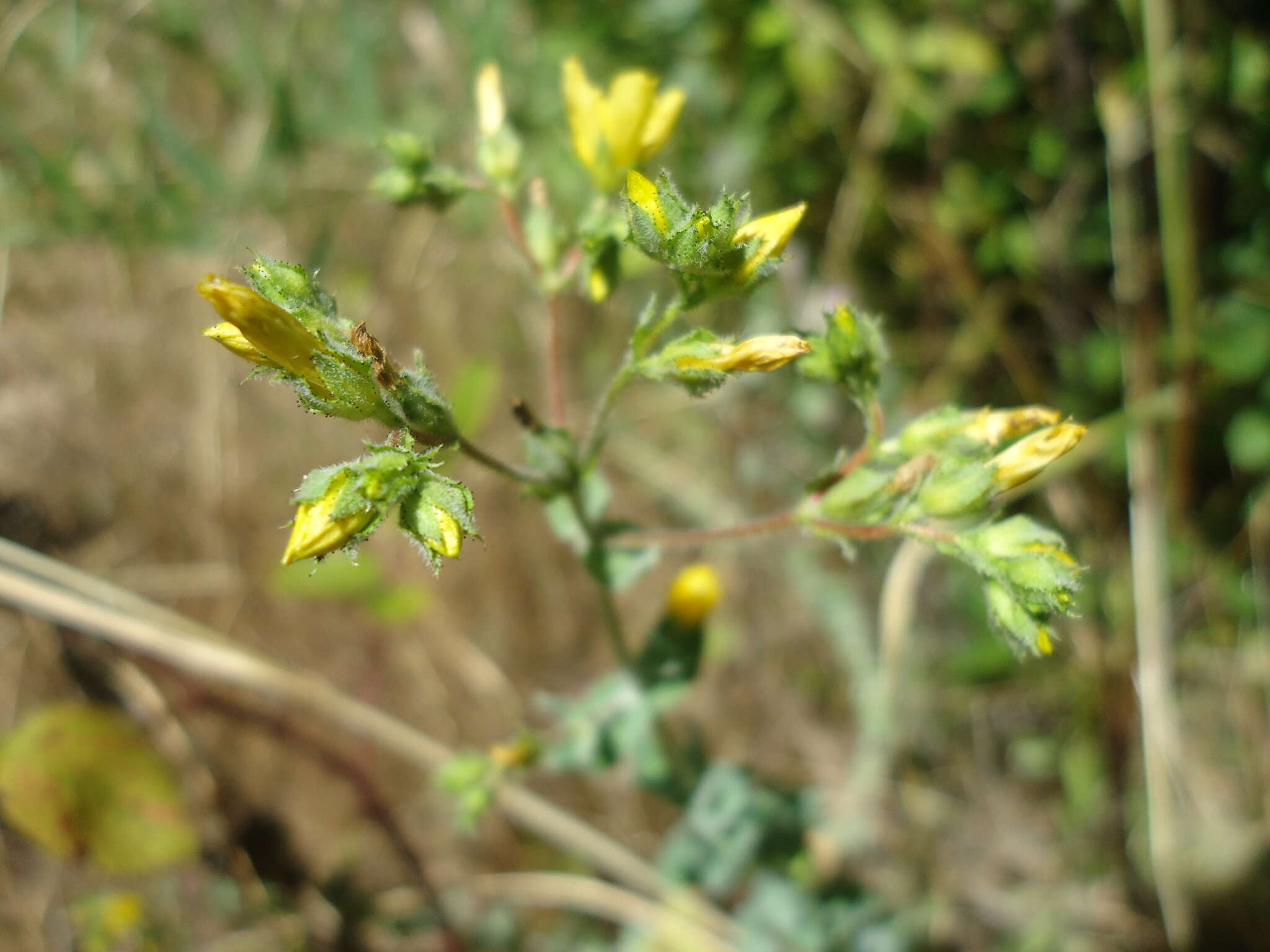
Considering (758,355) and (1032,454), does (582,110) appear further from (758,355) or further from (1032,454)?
(1032,454)

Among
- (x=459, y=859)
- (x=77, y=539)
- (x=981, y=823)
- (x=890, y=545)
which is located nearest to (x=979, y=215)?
(x=890, y=545)

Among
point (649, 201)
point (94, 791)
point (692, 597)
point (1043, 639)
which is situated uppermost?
point (649, 201)

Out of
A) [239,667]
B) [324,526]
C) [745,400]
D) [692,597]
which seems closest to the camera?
[324,526]

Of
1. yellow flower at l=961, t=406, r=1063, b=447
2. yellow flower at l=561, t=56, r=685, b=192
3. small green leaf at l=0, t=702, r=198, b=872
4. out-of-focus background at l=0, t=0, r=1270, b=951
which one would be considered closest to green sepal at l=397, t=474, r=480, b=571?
yellow flower at l=561, t=56, r=685, b=192

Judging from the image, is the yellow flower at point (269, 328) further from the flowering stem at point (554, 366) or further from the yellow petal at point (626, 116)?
the yellow petal at point (626, 116)

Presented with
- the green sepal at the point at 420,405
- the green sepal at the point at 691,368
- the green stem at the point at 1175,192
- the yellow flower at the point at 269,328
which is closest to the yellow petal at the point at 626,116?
the green sepal at the point at 691,368

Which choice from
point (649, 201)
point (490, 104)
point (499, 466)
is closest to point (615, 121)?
point (490, 104)
